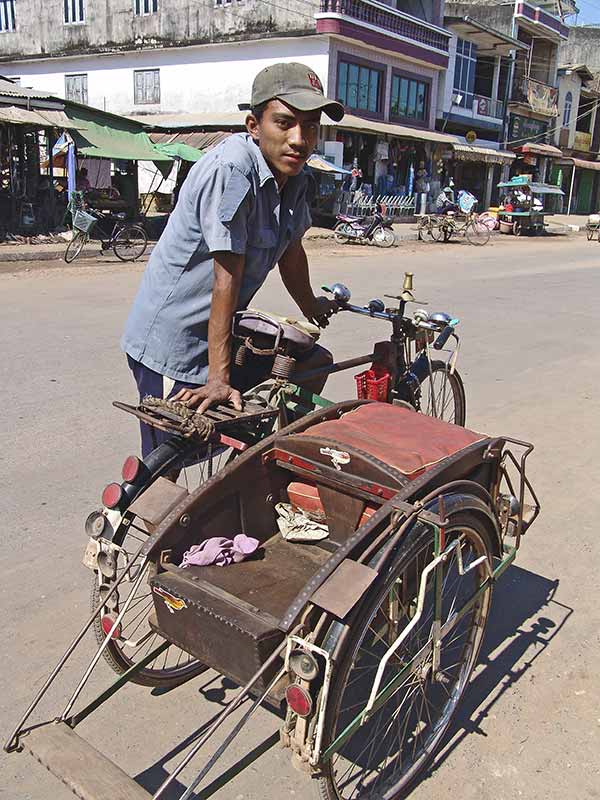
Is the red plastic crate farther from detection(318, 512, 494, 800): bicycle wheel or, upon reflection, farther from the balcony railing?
the balcony railing

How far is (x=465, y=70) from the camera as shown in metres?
31.0

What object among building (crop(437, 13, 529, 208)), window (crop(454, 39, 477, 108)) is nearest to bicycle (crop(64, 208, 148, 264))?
building (crop(437, 13, 529, 208))

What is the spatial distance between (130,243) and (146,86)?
1646 centimetres

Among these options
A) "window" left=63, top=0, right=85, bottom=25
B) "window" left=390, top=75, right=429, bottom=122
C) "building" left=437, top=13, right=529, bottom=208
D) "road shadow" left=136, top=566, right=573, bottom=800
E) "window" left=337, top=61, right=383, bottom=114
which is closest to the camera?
"road shadow" left=136, top=566, right=573, bottom=800

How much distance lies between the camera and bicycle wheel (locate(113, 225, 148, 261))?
14.0 meters

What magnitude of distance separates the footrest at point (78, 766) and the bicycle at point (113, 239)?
12518 millimetres

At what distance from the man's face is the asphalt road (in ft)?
5.90

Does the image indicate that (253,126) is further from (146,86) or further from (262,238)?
(146,86)

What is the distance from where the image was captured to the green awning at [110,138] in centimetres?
1609

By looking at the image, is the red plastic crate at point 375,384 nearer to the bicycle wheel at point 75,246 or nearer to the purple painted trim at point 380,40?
the bicycle wheel at point 75,246

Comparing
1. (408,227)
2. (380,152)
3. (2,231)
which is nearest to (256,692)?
(2,231)

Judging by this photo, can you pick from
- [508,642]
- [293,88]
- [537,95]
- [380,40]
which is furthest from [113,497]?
[537,95]

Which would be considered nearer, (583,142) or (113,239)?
(113,239)

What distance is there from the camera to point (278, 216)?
2.72 m
